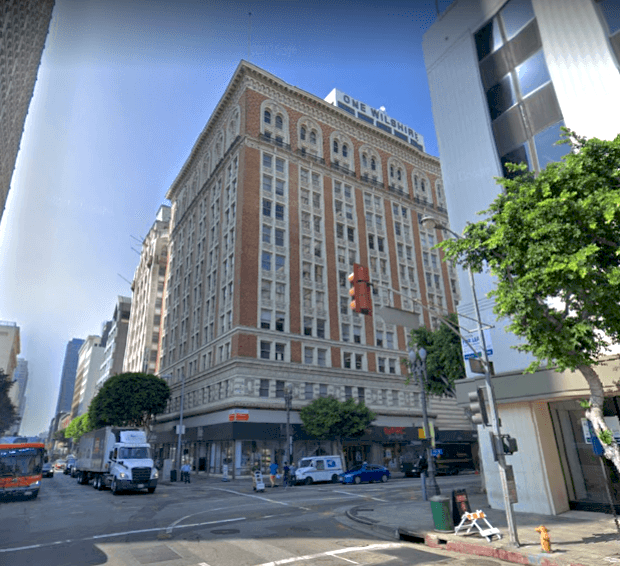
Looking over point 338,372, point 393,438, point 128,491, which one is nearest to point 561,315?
point 128,491

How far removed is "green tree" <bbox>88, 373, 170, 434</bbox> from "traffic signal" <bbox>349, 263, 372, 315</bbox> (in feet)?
163

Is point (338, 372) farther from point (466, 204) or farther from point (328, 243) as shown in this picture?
point (466, 204)

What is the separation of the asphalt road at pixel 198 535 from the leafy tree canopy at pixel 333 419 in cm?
2017

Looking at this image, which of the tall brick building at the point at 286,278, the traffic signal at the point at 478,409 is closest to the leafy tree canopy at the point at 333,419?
the tall brick building at the point at 286,278

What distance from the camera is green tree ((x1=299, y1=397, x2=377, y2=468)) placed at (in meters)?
42.2

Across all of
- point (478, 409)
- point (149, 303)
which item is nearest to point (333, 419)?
point (478, 409)

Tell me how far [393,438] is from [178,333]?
3225 centimetres

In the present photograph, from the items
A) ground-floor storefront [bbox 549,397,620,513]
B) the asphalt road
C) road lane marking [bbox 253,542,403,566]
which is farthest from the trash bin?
ground-floor storefront [bbox 549,397,620,513]

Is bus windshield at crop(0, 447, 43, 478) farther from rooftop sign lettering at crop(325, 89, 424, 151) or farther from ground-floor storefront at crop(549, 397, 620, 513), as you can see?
rooftop sign lettering at crop(325, 89, 424, 151)

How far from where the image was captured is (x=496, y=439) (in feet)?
39.3

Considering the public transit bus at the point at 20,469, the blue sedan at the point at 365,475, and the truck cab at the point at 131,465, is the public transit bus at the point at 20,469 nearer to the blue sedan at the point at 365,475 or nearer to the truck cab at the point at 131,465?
the truck cab at the point at 131,465

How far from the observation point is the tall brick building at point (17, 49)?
15375 millimetres

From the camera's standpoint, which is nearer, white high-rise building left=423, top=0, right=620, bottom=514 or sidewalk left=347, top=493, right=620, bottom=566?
sidewalk left=347, top=493, right=620, bottom=566

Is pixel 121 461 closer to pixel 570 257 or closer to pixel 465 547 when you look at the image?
pixel 465 547
